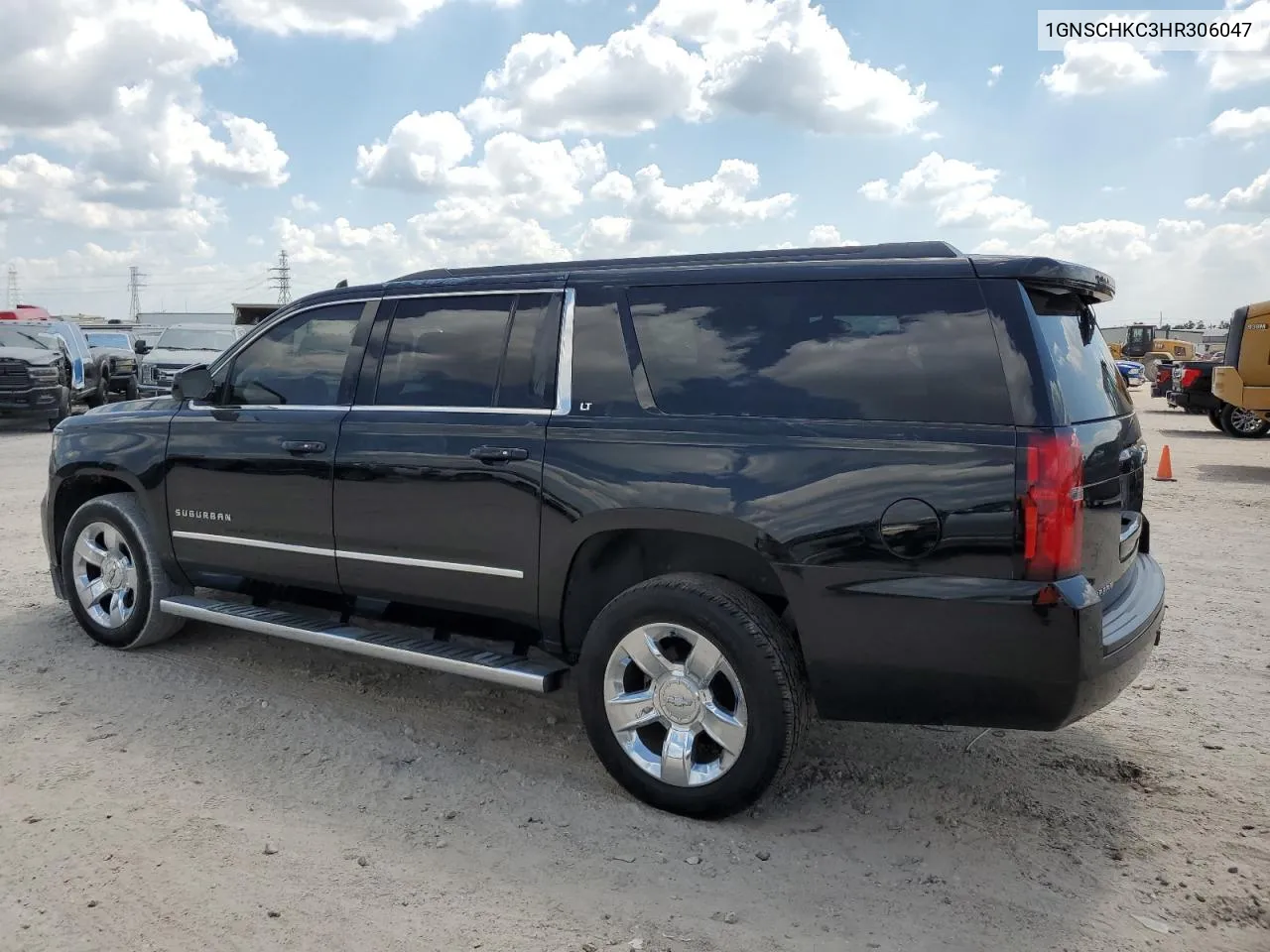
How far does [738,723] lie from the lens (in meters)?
3.46

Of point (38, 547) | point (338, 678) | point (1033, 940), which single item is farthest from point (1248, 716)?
point (38, 547)

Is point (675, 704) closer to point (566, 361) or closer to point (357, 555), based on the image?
point (566, 361)

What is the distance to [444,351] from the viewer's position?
4.35 m

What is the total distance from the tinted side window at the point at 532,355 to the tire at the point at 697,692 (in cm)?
86

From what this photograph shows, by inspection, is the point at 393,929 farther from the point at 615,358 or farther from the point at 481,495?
the point at 615,358

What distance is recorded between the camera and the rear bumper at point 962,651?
310cm

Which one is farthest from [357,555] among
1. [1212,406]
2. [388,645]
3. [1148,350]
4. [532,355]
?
[1148,350]

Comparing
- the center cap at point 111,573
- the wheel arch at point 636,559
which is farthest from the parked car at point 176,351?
the wheel arch at point 636,559

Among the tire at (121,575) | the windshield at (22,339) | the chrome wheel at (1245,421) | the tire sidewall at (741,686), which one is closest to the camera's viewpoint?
the tire sidewall at (741,686)

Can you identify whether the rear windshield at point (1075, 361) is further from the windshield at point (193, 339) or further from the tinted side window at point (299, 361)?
the windshield at point (193, 339)

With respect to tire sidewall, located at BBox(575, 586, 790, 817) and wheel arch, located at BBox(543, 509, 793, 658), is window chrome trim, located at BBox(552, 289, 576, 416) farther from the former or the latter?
tire sidewall, located at BBox(575, 586, 790, 817)

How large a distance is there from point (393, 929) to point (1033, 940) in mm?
1783

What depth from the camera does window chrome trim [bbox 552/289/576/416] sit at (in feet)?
12.9

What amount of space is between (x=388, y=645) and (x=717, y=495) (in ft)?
5.31
